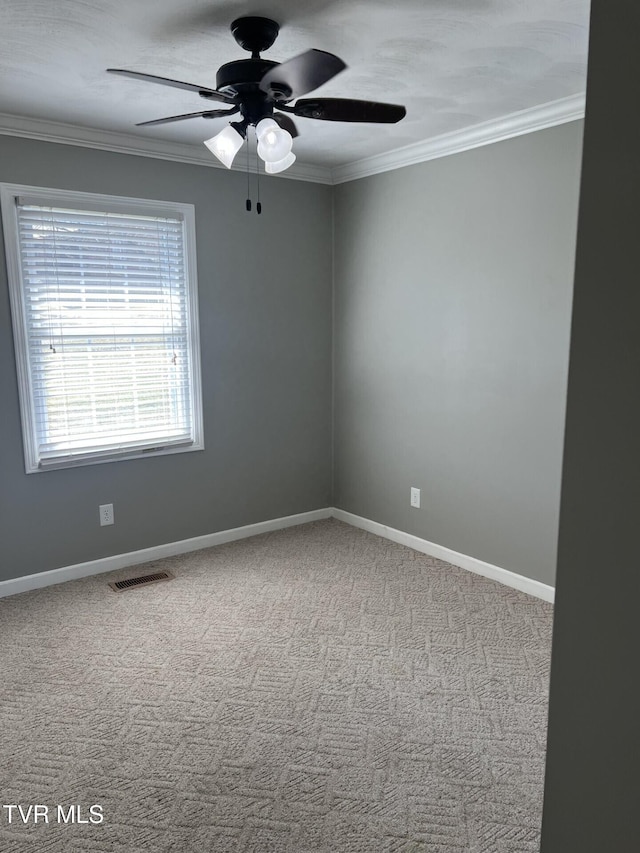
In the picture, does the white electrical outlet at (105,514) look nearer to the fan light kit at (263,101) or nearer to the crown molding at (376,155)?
the crown molding at (376,155)

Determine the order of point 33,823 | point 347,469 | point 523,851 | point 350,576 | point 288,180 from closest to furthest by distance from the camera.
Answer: point 523,851, point 33,823, point 350,576, point 288,180, point 347,469

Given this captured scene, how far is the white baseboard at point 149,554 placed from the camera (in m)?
3.47

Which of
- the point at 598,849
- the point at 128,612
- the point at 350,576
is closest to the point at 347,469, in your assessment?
the point at 350,576

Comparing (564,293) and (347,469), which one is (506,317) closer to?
(564,293)

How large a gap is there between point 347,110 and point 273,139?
27cm

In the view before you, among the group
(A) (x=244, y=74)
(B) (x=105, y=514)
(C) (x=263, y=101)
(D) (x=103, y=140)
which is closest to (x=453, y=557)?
(B) (x=105, y=514)

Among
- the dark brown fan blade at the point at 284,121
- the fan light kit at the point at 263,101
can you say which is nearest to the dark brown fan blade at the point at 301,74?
the fan light kit at the point at 263,101

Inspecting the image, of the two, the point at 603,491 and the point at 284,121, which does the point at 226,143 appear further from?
the point at 603,491

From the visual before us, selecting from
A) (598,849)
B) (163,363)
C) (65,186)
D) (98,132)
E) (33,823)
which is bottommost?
(33,823)

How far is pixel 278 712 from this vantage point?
243cm

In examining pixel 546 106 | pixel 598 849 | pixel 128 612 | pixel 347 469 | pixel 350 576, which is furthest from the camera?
pixel 347 469

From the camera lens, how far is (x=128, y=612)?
3229 millimetres

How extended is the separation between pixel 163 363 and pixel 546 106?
2.46 m

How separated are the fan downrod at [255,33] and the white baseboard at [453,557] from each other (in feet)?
8.46
